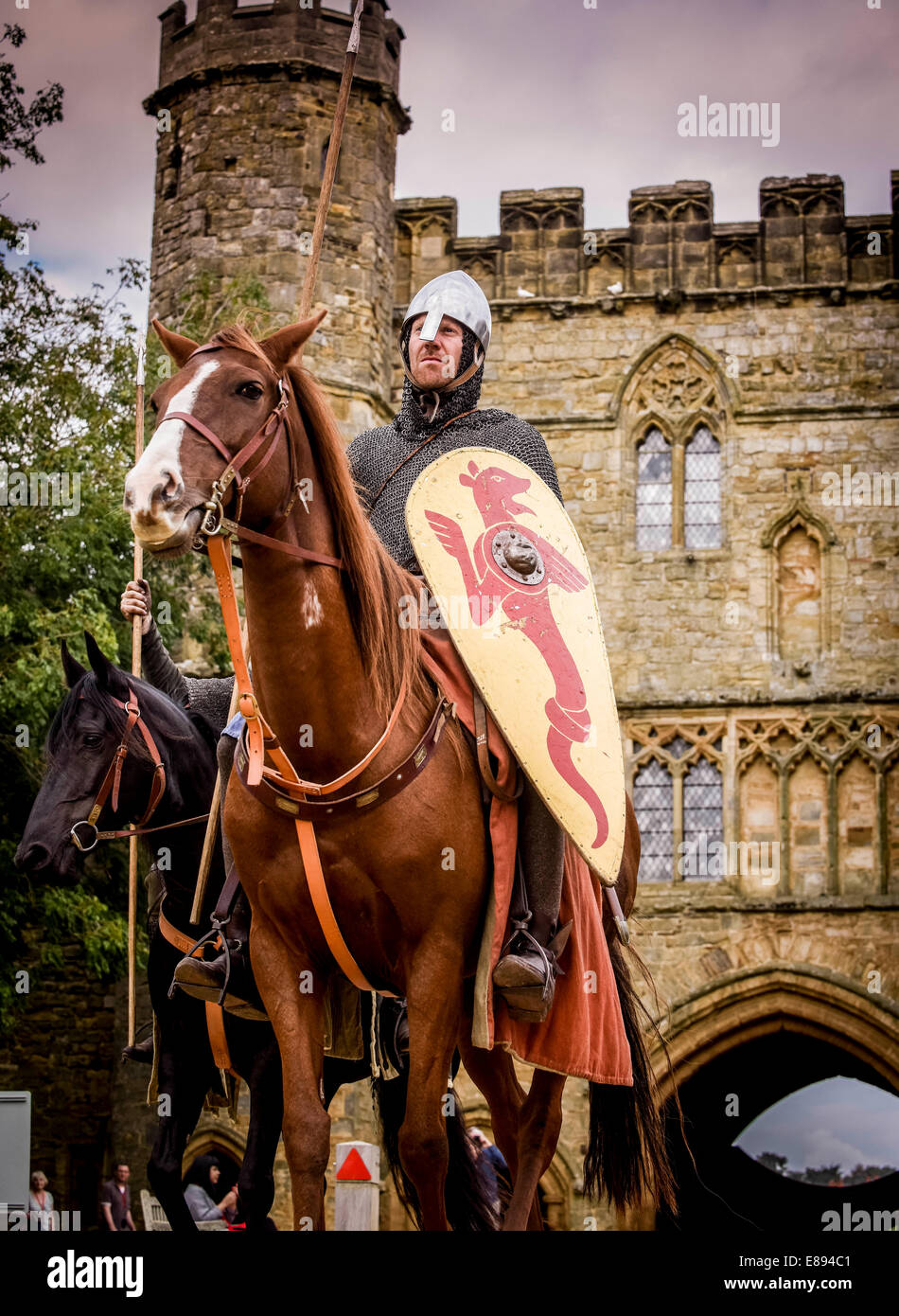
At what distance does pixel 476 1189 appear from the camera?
5652 millimetres

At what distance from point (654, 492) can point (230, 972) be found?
14.2 m

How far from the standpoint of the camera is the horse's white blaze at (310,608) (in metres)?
4.14

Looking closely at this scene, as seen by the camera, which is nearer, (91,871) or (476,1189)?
(476,1189)

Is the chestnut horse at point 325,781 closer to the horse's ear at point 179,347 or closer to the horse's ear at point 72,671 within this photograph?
the horse's ear at point 179,347

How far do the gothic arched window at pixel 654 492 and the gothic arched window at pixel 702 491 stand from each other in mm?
197

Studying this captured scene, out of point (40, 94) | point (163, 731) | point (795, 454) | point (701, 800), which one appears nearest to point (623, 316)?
point (795, 454)

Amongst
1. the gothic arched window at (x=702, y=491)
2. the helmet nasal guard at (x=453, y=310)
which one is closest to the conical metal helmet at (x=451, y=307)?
the helmet nasal guard at (x=453, y=310)

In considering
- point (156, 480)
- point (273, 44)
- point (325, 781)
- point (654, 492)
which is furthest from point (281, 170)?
point (156, 480)

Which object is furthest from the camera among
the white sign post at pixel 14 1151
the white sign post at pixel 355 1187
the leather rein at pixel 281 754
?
the white sign post at pixel 355 1187

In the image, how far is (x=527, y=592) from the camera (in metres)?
4.71

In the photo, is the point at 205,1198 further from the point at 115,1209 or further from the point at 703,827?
the point at 703,827
